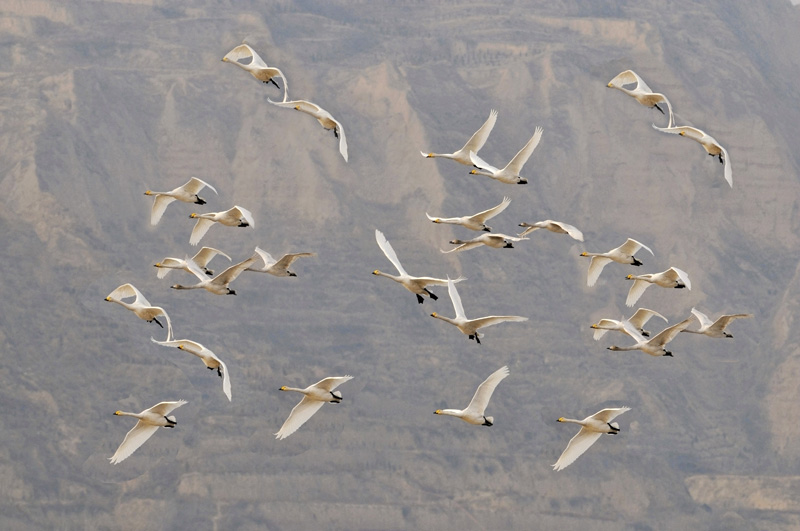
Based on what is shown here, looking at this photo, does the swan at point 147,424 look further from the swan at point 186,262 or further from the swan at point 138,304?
the swan at point 186,262

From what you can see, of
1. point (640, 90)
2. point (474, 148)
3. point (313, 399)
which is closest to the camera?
point (313, 399)

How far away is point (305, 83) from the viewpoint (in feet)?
651

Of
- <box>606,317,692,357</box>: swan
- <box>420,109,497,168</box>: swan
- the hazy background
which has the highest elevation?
<box>420,109,497,168</box>: swan

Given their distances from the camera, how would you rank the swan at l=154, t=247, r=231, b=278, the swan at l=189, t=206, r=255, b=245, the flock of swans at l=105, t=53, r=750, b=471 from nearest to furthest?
the swan at l=189, t=206, r=255, b=245 → the flock of swans at l=105, t=53, r=750, b=471 → the swan at l=154, t=247, r=231, b=278

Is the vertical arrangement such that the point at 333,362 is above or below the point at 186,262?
below

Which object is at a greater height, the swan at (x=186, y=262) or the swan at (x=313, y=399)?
the swan at (x=313, y=399)

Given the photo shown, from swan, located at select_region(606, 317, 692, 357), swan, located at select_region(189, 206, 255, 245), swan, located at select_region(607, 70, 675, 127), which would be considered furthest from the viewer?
swan, located at select_region(607, 70, 675, 127)

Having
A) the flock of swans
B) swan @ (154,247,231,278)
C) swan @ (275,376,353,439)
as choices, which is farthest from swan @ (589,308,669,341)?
swan @ (154,247,231,278)

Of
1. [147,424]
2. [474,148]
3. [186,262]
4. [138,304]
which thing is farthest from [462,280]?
[138,304]

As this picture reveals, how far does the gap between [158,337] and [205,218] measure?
113m

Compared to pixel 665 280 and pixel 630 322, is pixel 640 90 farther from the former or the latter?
pixel 630 322

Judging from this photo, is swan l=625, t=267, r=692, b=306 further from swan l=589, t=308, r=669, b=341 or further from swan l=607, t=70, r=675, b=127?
swan l=607, t=70, r=675, b=127

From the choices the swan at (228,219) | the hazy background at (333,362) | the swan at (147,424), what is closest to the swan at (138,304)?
the swan at (228,219)

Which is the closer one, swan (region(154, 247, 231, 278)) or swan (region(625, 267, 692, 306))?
swan (region(625, 267, 692, 306))
